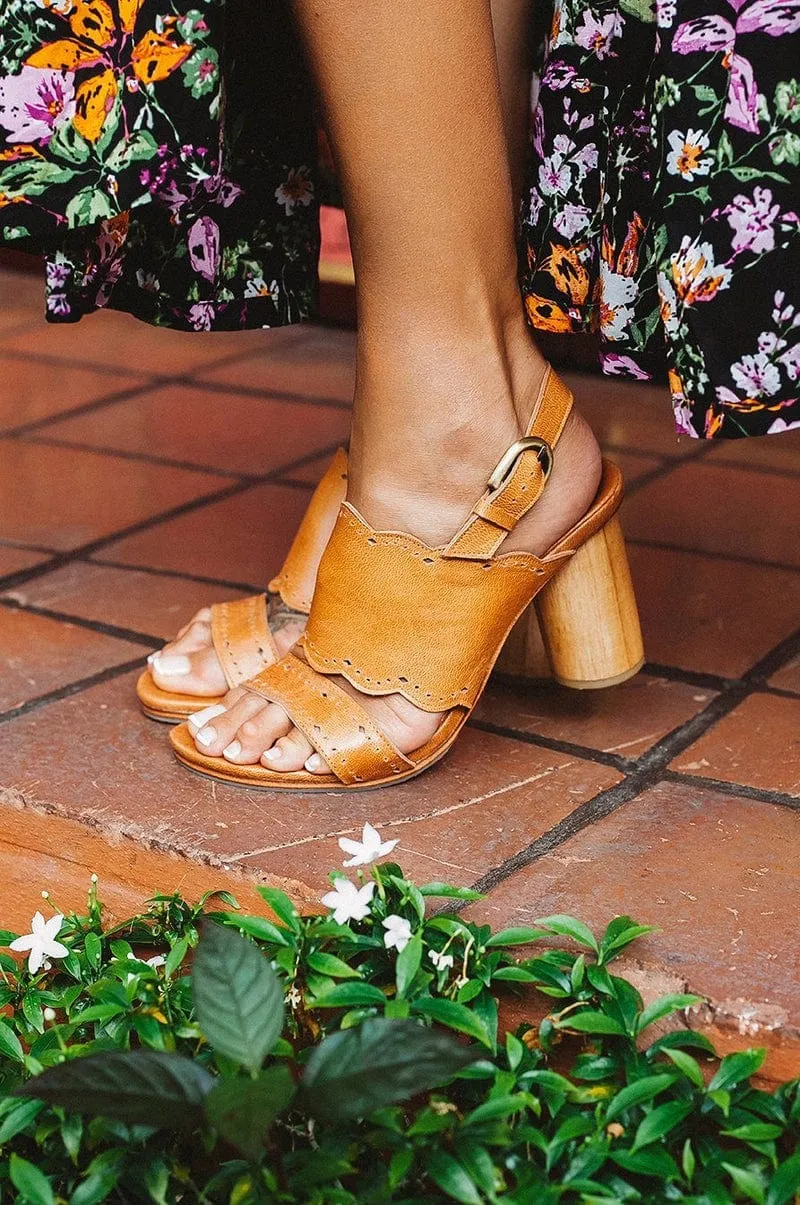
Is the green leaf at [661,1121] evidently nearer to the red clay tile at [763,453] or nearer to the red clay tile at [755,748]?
the red clay tile at [755,748]

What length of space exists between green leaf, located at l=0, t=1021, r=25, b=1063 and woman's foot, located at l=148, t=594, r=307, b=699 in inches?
14.3

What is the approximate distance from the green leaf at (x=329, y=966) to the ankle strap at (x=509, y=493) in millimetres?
308


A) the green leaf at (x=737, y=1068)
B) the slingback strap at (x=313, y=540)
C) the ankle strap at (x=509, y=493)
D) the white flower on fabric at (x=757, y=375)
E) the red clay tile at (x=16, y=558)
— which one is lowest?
the red clay tile at (x=16, y=558)

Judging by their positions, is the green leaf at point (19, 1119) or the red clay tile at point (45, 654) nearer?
the green leaf at point (19, 1119)

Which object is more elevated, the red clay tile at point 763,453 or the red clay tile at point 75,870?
the red clay tile at point 75,870

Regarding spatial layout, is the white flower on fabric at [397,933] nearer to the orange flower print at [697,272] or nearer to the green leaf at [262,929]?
the green leaf at [262,929]

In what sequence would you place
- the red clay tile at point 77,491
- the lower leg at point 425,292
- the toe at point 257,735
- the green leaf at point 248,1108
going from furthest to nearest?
the red clay tile at point 77,491, the toe at point 257,735, the lower leg at point 425,292, the green leaf at point 248,1108

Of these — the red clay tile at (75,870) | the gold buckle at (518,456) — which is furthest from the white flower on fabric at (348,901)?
the gold buckle at (518,456)

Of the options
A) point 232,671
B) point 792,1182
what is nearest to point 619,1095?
point 792,1182

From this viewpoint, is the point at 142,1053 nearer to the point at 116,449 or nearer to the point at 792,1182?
the point at 792,1182

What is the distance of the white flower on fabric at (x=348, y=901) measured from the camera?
810 millimetres

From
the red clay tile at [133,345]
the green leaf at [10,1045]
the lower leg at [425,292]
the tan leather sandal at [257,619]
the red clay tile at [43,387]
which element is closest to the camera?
the green leaf at [10,1045]

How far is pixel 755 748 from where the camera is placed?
42.0 inches

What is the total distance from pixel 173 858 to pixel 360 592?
0.72ft
